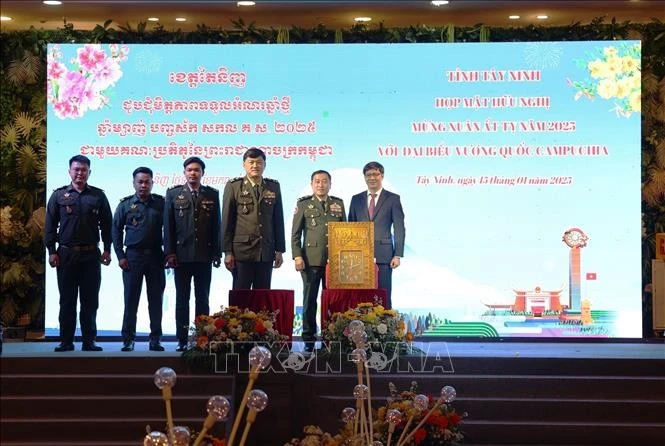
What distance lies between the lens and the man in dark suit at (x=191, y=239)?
8.09m

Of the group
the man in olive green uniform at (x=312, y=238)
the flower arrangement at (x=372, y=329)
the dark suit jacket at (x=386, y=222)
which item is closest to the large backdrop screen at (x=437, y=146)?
the dark suit jacket at (x=386, y=222)

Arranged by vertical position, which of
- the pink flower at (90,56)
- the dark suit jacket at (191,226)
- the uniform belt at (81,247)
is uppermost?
the pink flower at (90,56)

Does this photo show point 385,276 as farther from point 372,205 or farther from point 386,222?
point 372,205

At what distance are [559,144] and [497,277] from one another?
1.24m

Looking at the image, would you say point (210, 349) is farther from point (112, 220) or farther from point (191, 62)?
point (191, 62)

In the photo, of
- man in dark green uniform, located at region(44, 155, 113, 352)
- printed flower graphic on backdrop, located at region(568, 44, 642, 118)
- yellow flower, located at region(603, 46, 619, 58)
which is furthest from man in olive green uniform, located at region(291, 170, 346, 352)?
yellow flower, located at region(603, 46, 619, 58)

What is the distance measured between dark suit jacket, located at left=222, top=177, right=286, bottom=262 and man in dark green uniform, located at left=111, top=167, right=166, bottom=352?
533 mm

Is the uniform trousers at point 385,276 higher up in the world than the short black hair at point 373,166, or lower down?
lower down

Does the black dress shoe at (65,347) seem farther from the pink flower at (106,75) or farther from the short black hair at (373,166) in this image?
the short black hair at (373,166)

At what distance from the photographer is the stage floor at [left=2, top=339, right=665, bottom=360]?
24.8ft

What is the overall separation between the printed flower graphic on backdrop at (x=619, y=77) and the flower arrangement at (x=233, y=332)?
3.89 meters

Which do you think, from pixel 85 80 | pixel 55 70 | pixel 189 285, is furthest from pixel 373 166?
pixel 55 70

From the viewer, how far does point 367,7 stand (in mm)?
9602

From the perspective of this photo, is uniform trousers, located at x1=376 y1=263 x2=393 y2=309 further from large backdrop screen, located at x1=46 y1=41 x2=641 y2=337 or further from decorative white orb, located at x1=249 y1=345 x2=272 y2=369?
decorative white orb, located at x1=249 y1=345 x2=272 y2=369
